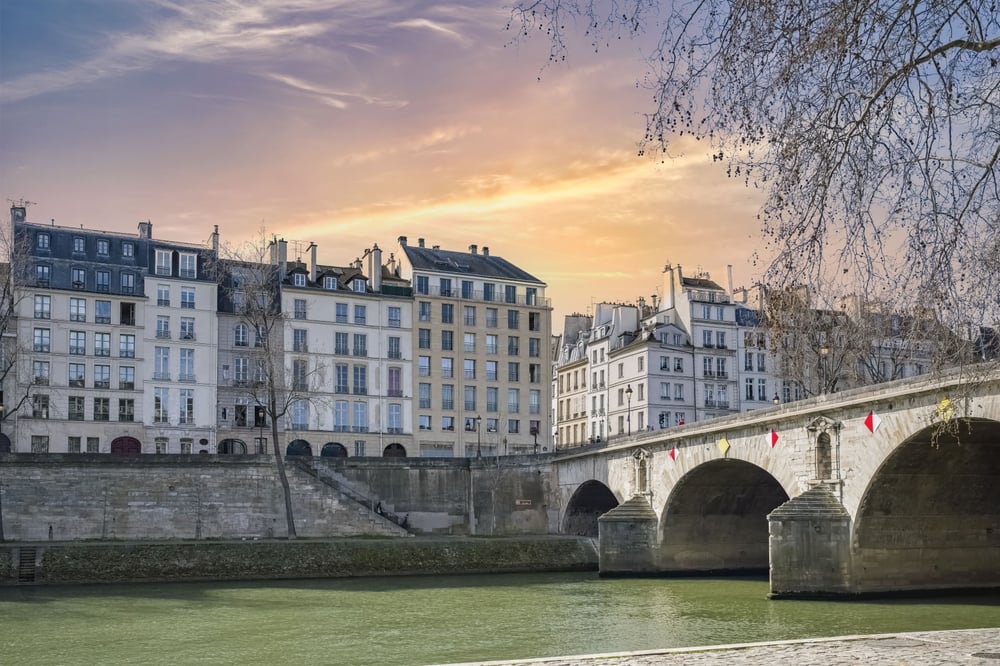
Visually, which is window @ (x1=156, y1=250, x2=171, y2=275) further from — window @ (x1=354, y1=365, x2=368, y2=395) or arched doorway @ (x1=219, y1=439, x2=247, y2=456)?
window @ (x1=354, y1=365, x2=368, y2=395)

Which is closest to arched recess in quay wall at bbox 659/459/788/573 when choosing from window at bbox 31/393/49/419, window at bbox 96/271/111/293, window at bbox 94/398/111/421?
window at bbox 94/398/111/421

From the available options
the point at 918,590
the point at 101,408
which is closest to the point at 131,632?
the point at 918,590

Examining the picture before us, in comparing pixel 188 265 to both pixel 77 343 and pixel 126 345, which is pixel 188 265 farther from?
pixel 77 343

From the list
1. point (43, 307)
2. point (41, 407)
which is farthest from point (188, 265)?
point (41, 407)

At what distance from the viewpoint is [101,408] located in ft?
230

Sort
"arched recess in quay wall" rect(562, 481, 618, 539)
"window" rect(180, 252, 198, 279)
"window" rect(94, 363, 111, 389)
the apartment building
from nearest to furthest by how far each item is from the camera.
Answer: "arched recess in quay wall" rect(562, 481, 618, 539), "window" rect(94, 363, 111, 389), "window" rect(180, 252, 198, 279), the apartment building

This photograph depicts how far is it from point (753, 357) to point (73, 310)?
43.7 m

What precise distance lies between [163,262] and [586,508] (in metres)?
29.4

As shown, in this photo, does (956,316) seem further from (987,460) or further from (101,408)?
(101,408)

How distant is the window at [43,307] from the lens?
226 feet

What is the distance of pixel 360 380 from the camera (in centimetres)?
7700

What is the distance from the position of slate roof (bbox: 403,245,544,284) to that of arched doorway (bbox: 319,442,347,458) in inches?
486

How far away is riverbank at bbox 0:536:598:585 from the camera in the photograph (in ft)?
145

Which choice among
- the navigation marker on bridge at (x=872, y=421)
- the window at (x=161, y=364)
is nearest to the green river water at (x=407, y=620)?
the navigation marker on bridge at (x=872, y=421)
